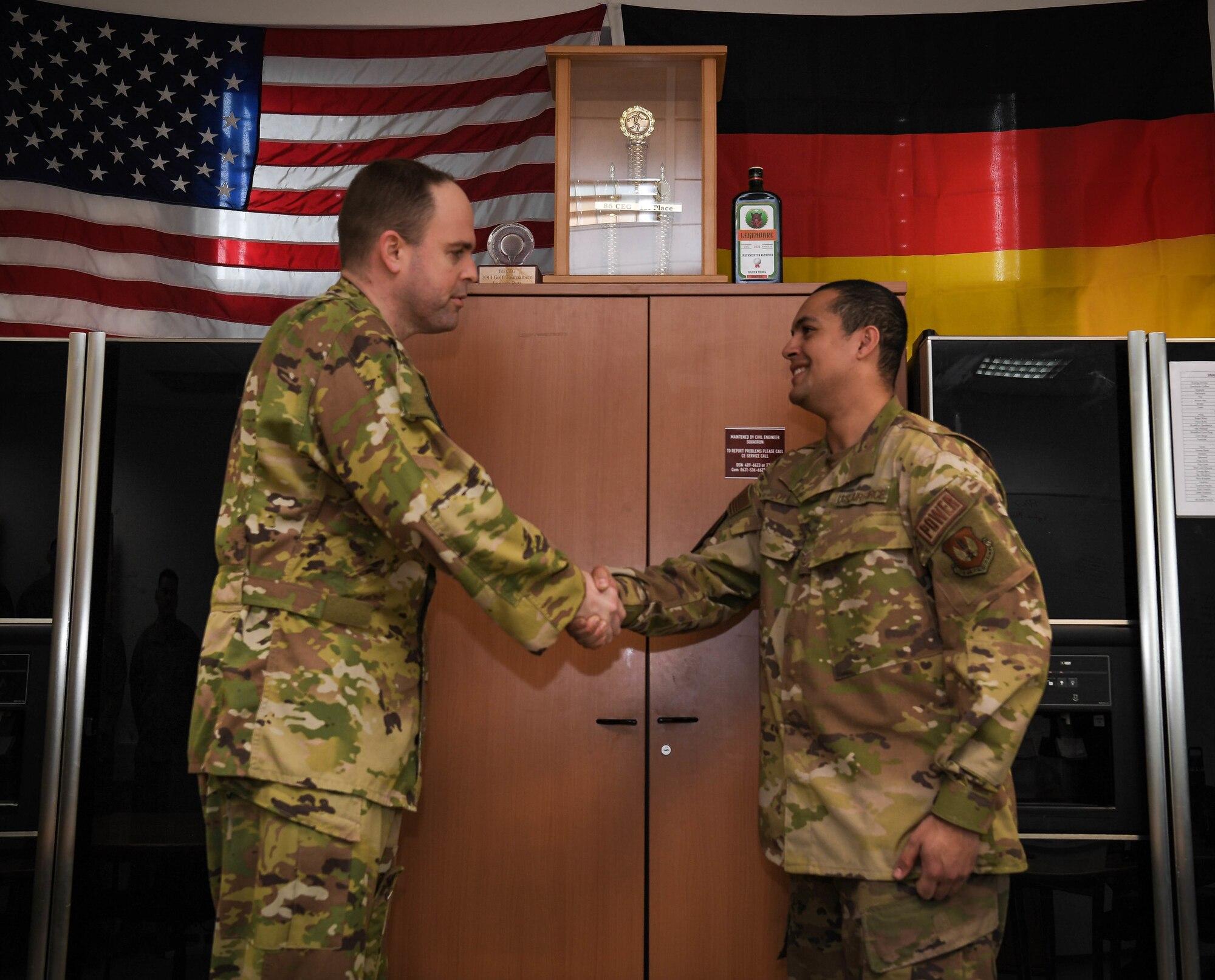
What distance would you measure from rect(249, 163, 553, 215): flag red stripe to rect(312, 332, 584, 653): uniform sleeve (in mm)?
1663

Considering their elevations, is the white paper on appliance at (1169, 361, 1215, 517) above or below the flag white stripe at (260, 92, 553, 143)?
below

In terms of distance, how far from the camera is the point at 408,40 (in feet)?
10.8

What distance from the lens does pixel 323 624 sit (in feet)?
5.22

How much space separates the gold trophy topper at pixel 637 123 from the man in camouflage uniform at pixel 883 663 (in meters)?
0.84

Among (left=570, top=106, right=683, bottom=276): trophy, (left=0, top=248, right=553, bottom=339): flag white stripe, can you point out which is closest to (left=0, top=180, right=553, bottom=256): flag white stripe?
(left=0, top=248, right=553, bottom=339): flag white stripe

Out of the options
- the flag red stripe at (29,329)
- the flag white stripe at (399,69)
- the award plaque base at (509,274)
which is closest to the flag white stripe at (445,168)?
the flag white stripe at (399,69)

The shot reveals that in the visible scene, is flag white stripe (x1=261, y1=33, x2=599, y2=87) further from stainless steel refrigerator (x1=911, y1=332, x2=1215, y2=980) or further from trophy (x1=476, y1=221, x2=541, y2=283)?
stainless steel refrigerator (x1=911, y1=332, x2=1215, y2=980)

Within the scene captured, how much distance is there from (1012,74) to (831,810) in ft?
8.39

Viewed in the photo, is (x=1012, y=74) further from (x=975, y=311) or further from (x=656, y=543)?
(x=656, y=543)

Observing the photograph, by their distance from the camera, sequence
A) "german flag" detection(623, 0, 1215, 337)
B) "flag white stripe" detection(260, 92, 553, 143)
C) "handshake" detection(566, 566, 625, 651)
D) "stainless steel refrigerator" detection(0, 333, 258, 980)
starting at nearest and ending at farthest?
"handshake" detection(566, 566, 625, 651) < "stainless steel refrigerator" detection(0, 333, 258, 980) < "german flag" detection(623, 0, 1215, 337) < "flag white stripe" detection(260, 92, 553, 143)

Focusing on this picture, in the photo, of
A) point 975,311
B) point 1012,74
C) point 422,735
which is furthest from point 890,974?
point 1012,74

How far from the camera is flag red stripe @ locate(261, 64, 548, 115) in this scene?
322 cm

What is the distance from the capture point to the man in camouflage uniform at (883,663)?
5.48 ft

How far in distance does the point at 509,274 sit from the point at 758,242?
633 millimetres
